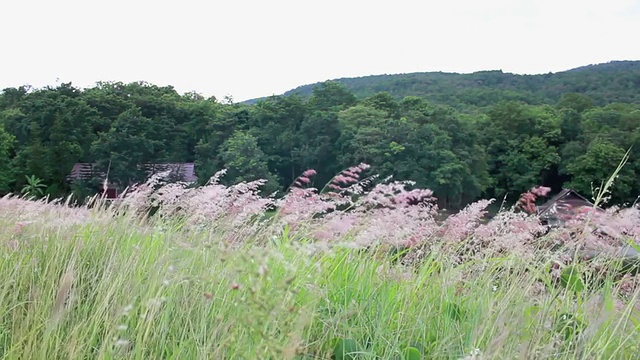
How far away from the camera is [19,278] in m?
1.82

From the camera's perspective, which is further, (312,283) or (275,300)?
(312,283)

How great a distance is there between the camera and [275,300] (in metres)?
Answer: 1.14

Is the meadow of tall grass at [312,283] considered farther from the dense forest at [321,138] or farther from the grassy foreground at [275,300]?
the dense forest at [321,138]

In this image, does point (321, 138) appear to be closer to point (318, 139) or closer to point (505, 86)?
point (318, 139)

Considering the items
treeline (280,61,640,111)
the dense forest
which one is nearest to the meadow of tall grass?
the dense forest

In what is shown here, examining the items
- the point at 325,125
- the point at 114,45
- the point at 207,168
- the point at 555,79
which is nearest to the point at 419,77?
the point at 555,79

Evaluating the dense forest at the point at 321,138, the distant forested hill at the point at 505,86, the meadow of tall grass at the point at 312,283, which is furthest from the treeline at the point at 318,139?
the meadow of tall grass at the point at 312,283

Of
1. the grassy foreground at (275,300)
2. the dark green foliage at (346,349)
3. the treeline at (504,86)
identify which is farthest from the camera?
the treeline at (504,86)

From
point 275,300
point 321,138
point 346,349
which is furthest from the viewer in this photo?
point 321,138

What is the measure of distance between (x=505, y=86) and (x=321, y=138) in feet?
102

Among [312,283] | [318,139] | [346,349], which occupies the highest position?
[312,283]

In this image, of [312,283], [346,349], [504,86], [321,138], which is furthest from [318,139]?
[346,349]

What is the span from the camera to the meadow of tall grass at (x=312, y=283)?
1.37 meters

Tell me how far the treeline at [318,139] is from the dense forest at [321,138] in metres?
0.09
